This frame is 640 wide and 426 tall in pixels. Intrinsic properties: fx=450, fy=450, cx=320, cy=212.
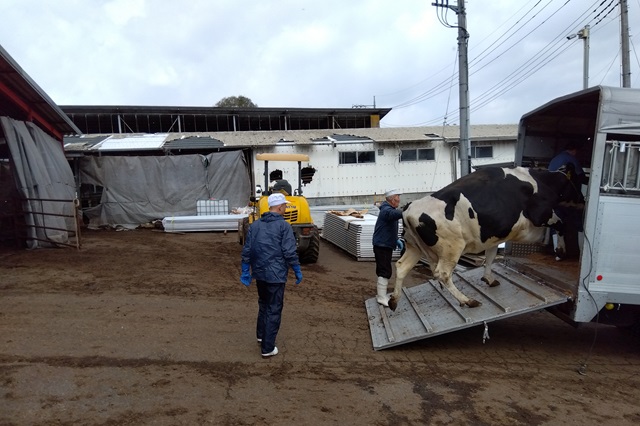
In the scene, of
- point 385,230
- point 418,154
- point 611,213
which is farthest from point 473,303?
point 418,154

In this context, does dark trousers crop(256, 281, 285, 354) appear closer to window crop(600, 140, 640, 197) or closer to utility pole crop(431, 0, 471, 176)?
window crop(600, 140, 640, 197)

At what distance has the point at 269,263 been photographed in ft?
16.2

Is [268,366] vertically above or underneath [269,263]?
underneath

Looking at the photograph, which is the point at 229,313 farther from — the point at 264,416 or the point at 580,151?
the point at 580,151

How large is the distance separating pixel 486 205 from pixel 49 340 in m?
5.59

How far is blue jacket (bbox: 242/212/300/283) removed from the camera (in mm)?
4934

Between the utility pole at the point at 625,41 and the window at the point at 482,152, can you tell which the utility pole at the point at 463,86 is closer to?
the utility pole at the point at 625,41

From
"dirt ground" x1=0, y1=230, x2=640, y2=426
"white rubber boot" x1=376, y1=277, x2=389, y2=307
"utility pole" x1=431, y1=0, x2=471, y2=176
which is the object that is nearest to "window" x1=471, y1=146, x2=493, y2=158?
"utility pole" x1=431, y1=0, x2=471, y2=176

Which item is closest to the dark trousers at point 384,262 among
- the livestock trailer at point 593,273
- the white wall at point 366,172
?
the livestock trailer at point 593,273

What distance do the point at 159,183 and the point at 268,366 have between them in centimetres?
1479

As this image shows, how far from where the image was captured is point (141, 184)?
1798 centimetres

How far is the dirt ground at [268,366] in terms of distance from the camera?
3855 mm

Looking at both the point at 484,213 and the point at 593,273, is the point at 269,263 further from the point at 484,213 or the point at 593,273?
the point at 593,273

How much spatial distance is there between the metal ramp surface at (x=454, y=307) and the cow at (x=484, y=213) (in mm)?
286
